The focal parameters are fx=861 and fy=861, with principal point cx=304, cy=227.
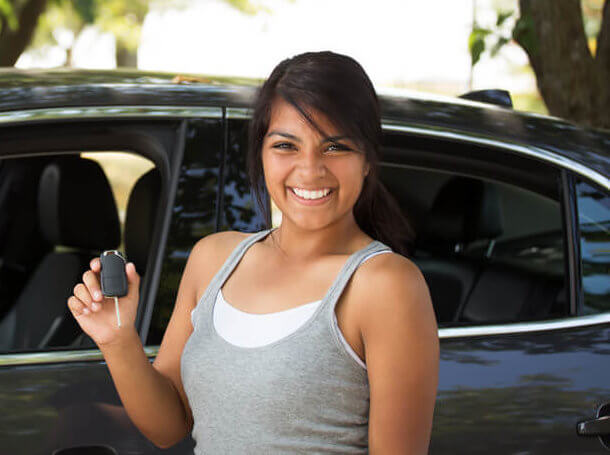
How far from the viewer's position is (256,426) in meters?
1.51

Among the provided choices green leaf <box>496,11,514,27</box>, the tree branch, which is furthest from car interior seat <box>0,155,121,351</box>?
the tree branch

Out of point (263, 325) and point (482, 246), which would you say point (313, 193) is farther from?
point (482, 246)

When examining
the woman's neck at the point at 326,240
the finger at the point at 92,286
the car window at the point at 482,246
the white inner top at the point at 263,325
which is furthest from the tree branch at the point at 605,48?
the finger at the point at 92,286

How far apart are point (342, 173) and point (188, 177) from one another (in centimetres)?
58

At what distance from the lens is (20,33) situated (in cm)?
820

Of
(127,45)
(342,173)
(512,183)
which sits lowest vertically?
(127,45)

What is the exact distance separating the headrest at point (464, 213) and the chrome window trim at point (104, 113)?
3.42ft

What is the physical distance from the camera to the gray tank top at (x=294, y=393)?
58.7 inches

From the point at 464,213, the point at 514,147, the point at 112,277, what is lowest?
the point at 464,213

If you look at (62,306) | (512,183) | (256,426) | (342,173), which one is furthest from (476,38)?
(256,426)

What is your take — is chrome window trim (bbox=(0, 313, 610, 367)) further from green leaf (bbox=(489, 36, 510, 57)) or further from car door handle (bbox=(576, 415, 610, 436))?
green leaf (bbox=(489, 36, 510, 57))

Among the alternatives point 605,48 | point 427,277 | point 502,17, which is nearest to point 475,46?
point 502,17

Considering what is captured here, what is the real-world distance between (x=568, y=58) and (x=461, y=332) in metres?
2.97

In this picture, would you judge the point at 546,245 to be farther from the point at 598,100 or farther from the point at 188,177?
the point at 598,100
